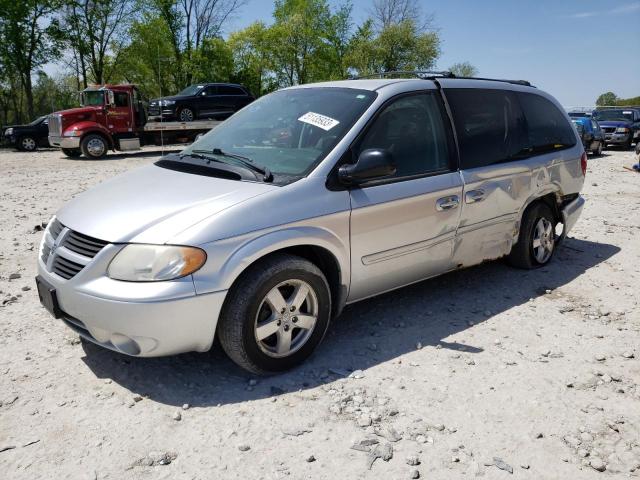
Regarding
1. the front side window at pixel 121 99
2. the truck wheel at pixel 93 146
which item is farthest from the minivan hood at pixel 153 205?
the front side window at pixel 121 99

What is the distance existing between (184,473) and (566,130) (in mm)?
4921

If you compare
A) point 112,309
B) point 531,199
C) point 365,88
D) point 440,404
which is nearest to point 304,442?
point 440,404

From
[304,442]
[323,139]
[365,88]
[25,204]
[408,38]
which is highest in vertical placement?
[408,38]

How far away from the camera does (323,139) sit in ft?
11.8

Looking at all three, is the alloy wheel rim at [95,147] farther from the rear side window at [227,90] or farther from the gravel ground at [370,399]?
the gravel ground at [370,399]

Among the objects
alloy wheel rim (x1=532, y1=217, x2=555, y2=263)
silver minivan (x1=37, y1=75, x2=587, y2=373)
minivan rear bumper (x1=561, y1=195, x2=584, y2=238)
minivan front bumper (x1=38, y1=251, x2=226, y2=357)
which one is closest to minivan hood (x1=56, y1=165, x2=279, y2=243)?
silver minivan (x1=37, y1=75, x2=587, y2=373)

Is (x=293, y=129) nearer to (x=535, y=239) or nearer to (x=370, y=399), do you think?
Result: (x=370, y=399)

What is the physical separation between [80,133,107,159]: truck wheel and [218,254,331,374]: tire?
1712 centimetres

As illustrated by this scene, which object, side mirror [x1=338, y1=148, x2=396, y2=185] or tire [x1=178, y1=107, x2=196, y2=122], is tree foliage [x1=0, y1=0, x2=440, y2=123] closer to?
tire [x1=178, y1=107, x2=196, y2=122]

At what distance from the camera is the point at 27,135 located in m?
23.0

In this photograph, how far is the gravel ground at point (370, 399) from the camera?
2557 millimetres

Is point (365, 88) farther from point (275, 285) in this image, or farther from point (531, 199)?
point (531, 199)

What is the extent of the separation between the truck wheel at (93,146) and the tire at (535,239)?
16.5 metres

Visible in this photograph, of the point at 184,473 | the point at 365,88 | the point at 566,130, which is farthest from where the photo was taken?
the point at 566,130
